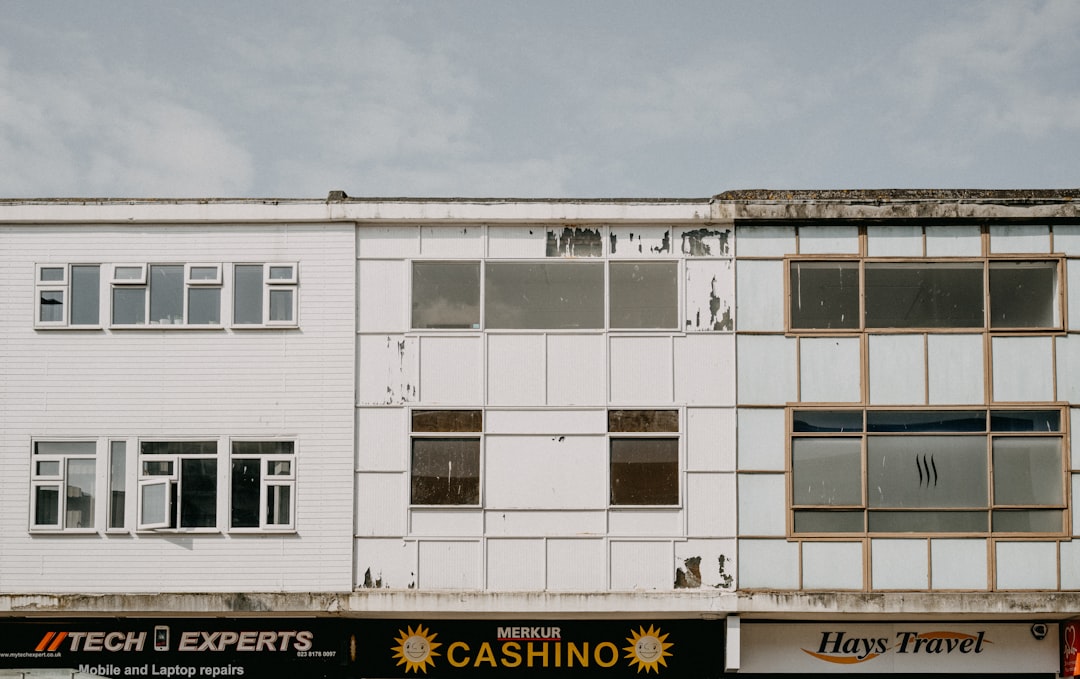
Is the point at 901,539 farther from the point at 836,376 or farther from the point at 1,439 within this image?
the point at 1,439

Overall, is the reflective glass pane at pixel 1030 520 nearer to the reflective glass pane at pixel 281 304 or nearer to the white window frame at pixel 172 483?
the reflective glass pane at pixel 281 304

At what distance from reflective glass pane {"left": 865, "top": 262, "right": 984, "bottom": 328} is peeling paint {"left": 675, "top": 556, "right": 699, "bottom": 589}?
4325mm

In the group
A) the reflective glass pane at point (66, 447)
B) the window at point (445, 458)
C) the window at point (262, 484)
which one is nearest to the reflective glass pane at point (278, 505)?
the window at point (262, 484)

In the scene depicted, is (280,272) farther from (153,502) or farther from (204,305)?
(153,502)

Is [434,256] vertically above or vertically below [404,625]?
above

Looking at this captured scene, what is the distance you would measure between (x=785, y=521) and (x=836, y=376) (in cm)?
224

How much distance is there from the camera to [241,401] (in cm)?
1531

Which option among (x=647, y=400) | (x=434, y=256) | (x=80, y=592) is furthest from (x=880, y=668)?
(x=80, y=592)

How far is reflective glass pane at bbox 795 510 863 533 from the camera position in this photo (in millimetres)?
15125

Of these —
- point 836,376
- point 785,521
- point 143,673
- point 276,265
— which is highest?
point 276,265

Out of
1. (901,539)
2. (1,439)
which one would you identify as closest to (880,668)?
(901,539)

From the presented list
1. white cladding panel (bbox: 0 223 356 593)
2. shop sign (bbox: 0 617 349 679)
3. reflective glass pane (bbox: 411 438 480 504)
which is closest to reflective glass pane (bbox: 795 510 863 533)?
reflective glass pane (bbox: 411 438 480 504)

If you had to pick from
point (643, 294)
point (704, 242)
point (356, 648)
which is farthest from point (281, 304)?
point (704, 242)

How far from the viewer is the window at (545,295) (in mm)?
15500
